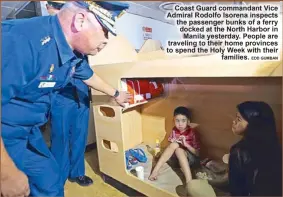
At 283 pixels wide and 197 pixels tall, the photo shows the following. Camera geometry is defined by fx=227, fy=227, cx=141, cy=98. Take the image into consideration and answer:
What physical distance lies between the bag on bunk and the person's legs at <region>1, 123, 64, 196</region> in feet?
1.26

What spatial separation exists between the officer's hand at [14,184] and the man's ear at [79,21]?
1.15ft

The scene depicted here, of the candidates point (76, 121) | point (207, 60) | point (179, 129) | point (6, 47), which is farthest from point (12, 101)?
point (179, 129)

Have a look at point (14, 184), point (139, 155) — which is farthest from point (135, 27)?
point (14, 184)

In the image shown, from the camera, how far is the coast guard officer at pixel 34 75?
485mm

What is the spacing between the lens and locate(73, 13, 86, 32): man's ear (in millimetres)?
544

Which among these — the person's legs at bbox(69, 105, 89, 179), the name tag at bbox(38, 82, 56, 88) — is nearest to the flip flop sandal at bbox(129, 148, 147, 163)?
the person's legs at bbox(69, 105, 89, 179)

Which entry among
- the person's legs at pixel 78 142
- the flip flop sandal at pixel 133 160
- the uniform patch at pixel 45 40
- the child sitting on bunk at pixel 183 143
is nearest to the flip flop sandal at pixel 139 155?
the flip flop sandal at pixel 133 160

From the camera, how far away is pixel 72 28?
56 centimetres

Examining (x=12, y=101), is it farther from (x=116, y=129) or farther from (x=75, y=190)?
(x=75, y=190)

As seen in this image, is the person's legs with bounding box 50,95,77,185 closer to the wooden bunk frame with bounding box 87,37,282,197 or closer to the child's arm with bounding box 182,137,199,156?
the wooden bunk frame with bounding box 87,37,282,197

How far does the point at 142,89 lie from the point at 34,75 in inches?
19.9

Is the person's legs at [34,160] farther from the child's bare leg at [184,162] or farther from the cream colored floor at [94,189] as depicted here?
the child's bare leg at [184,162]

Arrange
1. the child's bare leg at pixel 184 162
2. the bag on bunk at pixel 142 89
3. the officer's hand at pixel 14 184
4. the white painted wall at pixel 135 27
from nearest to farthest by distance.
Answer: the officer's hand at pixel 14 184 → the child's bare leg at pixel 184 162 → the bag on bunk at pixel 142 89 → the white painted wall at pixel 135 27

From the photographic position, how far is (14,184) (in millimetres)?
489
